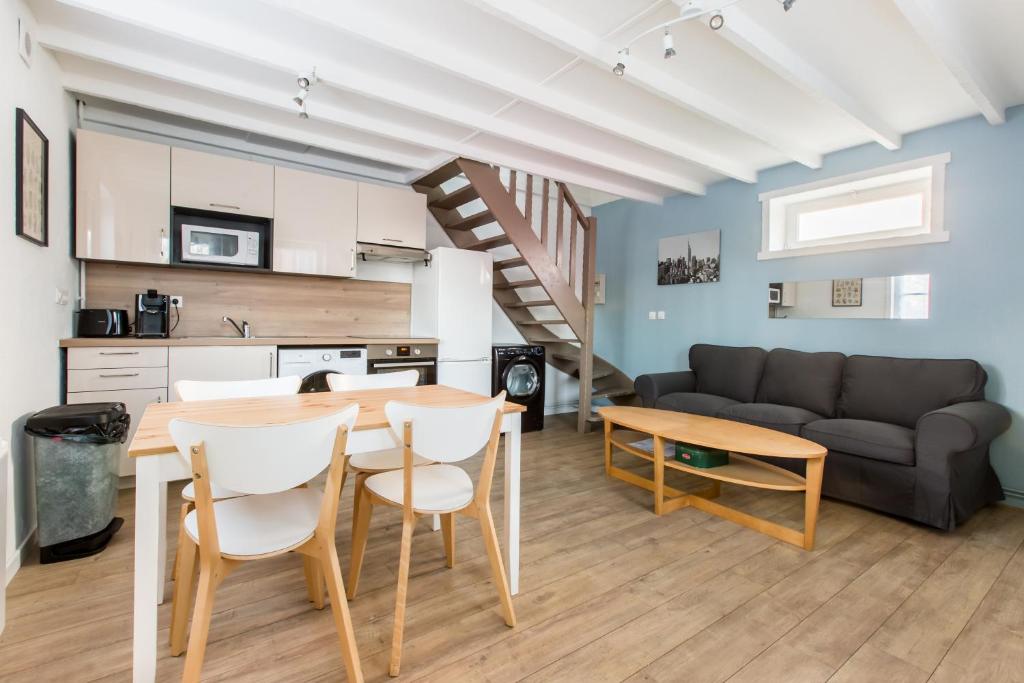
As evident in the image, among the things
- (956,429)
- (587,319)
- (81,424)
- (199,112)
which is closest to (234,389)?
(81,424)

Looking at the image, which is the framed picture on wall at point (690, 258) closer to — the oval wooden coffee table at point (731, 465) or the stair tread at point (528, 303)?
the stair tread at point (528, 303)

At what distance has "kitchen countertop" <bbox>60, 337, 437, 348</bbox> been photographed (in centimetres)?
278

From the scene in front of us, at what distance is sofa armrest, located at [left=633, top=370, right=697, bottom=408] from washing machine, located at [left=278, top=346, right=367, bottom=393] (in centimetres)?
250

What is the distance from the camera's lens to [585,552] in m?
2.27

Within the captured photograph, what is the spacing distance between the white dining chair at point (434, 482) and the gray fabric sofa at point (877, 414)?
242 cm

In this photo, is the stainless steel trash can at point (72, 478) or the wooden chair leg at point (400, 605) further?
the stainless steel trash can at point (72, 478)

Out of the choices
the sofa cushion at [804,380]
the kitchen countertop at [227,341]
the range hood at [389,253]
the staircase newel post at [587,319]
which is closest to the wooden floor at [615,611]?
the kitchen countertop at [227,341]

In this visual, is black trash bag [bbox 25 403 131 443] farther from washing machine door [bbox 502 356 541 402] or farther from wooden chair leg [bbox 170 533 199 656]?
washing machine door [bbox 502 356 541 402]

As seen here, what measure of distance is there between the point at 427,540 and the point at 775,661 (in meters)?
1.57

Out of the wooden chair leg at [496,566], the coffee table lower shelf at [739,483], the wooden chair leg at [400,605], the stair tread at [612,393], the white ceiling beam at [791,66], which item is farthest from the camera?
the stair tread at [612,393]

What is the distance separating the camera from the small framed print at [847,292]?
3.70 metres

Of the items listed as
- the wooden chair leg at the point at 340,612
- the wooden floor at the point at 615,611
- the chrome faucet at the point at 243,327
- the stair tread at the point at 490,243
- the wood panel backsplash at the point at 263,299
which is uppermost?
the stair tread at the point at 490,243

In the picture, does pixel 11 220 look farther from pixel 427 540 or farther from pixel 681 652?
pixel 681 652

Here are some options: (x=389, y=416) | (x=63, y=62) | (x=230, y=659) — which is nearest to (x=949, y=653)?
(x=389, y=416)
